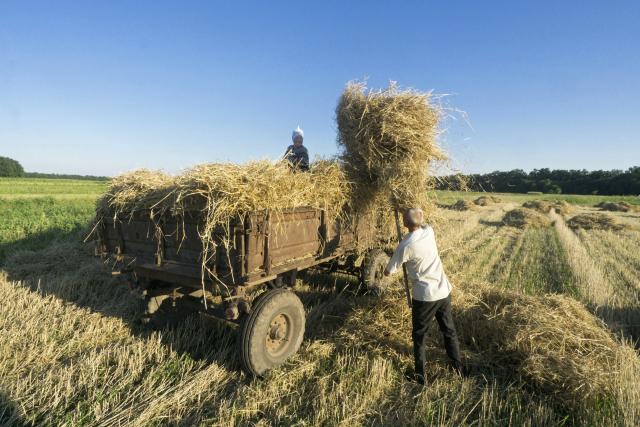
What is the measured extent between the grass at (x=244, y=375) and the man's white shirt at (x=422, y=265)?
0.81 m

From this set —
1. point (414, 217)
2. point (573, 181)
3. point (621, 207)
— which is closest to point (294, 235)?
point (414, 217)

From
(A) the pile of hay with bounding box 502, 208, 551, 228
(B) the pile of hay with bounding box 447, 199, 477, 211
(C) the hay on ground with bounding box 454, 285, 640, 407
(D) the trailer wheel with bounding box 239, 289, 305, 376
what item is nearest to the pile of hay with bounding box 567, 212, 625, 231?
(A) the pile of hay with bounding box 502, 208, 551, 228

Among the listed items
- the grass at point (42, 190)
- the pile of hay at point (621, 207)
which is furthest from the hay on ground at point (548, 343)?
the pile of hay at point (621, 207)

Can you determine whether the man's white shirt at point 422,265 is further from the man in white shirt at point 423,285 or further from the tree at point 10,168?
the tree at point 10,168

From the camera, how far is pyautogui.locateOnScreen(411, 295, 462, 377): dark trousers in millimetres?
3377

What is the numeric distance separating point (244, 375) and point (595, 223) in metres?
16.6

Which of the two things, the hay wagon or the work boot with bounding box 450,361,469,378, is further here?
the work boot with bounding box 450,361,469,378

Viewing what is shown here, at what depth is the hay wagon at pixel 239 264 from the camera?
3.09 meters

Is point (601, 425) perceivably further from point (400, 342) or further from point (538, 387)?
point (400, 342)

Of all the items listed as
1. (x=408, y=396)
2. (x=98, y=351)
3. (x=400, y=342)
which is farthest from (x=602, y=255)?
(x=98, y=351)

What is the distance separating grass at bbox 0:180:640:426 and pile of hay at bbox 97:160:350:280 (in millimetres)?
1188

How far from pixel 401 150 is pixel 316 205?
1.69 meters

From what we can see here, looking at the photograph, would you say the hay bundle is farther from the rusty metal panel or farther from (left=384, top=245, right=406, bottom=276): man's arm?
(left=384, top=245, right=406, bottom=276): man's arm

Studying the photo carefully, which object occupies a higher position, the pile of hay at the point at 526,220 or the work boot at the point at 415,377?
the pile of hay at the point at 526,220
